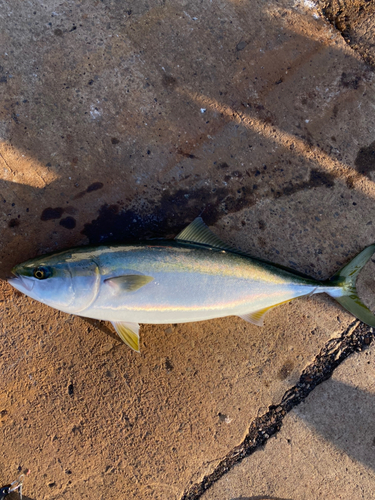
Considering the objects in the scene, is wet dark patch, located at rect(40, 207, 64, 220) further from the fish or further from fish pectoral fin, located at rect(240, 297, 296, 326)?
fish pectoral fin, located at rect(240, 297, 296, 326)

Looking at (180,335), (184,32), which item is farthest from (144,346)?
(184,32)

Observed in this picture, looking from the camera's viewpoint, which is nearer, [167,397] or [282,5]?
[167,397]

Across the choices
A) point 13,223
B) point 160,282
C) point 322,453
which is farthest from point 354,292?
point 13,223

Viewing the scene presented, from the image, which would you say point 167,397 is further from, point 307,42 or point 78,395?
point 307,42

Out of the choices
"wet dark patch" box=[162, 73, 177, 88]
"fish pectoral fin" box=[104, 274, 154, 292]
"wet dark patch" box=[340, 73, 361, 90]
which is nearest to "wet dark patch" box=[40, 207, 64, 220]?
"fish pectoral fin" box=[104, 274, 154, 292]

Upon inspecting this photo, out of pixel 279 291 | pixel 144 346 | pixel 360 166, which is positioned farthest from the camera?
pixel 360 166

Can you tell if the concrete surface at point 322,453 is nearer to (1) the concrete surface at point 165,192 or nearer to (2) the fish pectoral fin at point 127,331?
(1) the concrete surface at point 165,192

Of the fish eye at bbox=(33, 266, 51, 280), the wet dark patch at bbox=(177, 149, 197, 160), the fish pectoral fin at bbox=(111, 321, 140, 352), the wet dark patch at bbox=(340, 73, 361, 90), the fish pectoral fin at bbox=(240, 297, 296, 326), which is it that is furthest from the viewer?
the wet dark patch at bbox=(340, 73, 361, 90)

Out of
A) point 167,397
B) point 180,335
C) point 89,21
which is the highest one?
point 89,21
